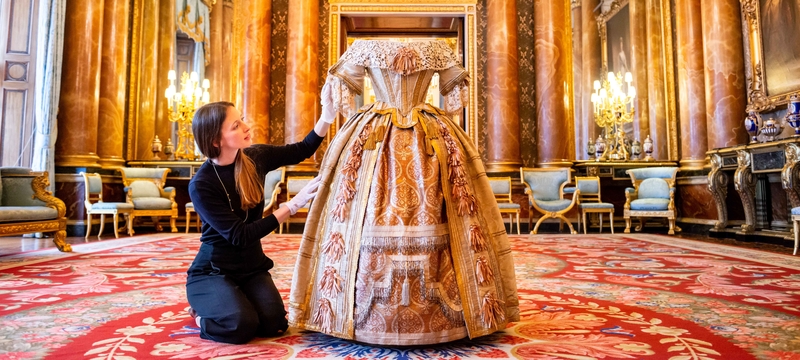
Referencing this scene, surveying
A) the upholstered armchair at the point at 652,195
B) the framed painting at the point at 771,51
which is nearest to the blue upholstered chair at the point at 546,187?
the upholstered armchair at the point at 652,195

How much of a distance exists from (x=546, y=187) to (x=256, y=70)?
484 centimetres

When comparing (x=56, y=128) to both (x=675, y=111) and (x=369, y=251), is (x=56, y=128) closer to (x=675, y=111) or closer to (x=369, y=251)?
(x=369, y=251)

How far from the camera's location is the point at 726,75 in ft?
22.3

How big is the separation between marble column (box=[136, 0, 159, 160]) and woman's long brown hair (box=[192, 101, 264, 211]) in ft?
22.8

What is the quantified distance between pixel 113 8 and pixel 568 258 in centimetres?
703

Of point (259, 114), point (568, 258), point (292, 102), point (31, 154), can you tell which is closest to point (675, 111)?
point (568, 258)

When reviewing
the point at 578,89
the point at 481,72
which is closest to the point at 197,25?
the point at 481,72

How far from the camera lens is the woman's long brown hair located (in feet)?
6.12

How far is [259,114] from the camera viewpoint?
7945 mm

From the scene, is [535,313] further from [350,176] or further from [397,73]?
[397,73]

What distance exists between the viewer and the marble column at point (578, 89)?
1283cm

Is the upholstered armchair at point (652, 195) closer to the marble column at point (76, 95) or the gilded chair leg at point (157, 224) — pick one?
the gilded chair leg at point (157, 224)

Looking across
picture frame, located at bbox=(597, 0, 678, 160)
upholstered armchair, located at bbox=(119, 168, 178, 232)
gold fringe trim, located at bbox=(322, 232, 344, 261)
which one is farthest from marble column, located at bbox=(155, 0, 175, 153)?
picture frame, located at bbox=(597, 0, 678, 160)

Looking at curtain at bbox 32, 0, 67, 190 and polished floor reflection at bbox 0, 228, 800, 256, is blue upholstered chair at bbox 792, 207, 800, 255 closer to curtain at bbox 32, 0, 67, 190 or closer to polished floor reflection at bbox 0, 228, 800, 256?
polished floor reflection at bbox 0, 228, 800, 256
